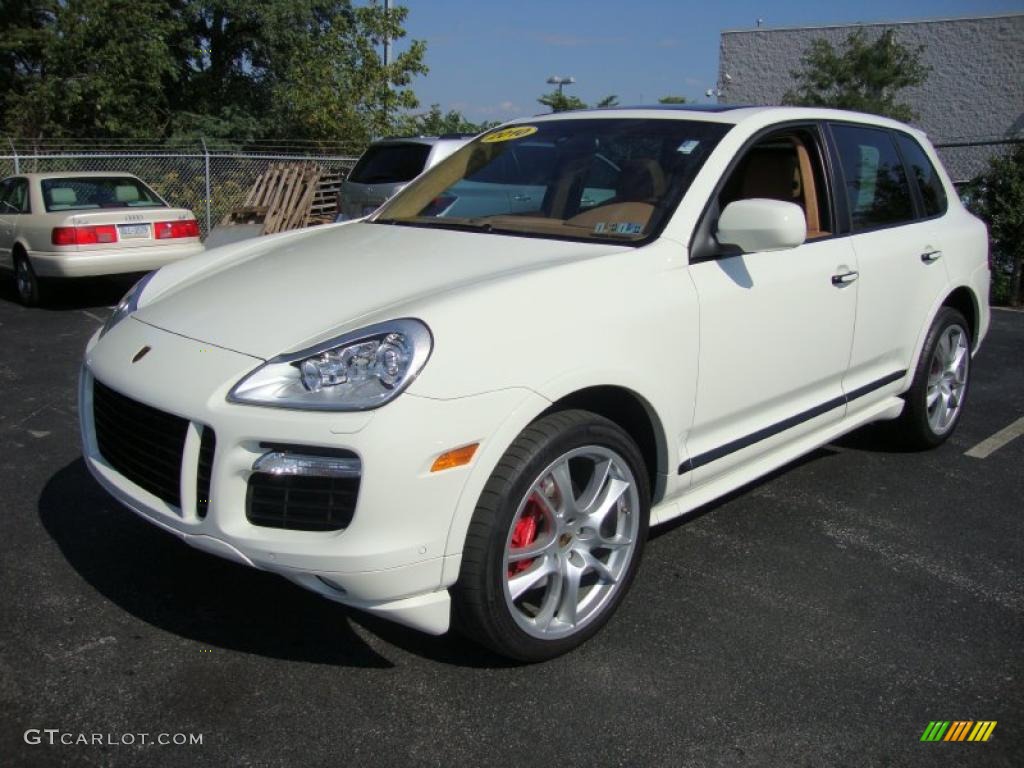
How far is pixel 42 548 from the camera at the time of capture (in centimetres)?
346

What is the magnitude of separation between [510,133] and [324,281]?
155 cm

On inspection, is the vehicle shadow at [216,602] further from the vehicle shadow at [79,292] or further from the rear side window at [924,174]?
the vehicle shadow at [79,292]

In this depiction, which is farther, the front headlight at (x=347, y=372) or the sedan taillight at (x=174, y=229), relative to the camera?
the sedan taillight at (x=174, y=229)

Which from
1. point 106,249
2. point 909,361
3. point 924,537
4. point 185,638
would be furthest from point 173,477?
point 106,249

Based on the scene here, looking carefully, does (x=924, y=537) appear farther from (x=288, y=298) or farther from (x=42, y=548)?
(x=42, y=548)

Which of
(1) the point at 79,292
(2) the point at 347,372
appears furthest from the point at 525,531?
(1) the point at 79,292

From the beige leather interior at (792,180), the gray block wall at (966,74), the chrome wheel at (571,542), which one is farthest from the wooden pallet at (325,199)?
the gray block wall at (966,74)

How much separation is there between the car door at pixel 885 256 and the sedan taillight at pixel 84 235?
25.0 ft

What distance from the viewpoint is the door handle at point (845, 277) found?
3.67 meters

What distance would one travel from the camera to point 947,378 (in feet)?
15.8

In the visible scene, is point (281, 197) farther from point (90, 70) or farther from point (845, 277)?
point (845, 277)

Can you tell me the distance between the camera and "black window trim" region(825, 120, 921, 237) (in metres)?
3.95

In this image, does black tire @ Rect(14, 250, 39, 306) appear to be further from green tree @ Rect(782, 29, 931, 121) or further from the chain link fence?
green tree @ Rect(782, 29, 931, 121)

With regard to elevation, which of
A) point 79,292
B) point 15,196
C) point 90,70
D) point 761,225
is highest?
point 90,70
